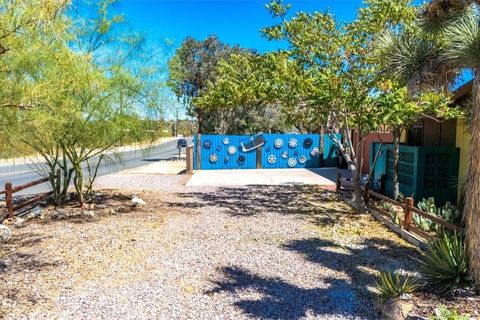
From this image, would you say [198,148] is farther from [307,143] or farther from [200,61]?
[200,61]

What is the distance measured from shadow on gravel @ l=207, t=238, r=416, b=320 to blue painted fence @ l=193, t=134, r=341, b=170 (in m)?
13.4

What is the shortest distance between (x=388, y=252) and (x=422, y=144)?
624 centimetres

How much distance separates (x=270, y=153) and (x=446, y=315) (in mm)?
17226

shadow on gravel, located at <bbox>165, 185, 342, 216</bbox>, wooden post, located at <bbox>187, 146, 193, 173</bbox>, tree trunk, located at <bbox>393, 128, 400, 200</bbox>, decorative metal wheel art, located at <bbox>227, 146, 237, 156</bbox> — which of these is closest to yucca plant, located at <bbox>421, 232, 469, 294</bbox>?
shadow on gravel, located at <bbox>165, 185, 342, 216</bbox>

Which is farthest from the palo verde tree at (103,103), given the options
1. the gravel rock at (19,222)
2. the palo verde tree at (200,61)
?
the palo verde tree at (200,61)

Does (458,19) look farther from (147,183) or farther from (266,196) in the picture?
(147,183)

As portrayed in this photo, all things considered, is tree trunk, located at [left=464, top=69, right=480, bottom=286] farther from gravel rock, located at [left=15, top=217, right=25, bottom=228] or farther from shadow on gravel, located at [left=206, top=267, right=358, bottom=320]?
gravel rock, located at [left=15, top=217, right=25, bottom=228]

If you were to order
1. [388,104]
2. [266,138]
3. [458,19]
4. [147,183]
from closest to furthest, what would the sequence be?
[458,19], [388,104], [147,183], [266,138]

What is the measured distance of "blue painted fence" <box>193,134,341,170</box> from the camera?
66.8ft

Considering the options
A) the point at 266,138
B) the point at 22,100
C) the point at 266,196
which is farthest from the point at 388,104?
the point at 266,138

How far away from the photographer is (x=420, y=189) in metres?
10.5

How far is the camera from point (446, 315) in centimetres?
398

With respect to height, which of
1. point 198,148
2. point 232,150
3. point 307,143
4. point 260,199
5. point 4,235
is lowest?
point 260,199

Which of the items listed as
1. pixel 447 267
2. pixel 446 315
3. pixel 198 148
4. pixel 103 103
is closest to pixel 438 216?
pixel 447 267
